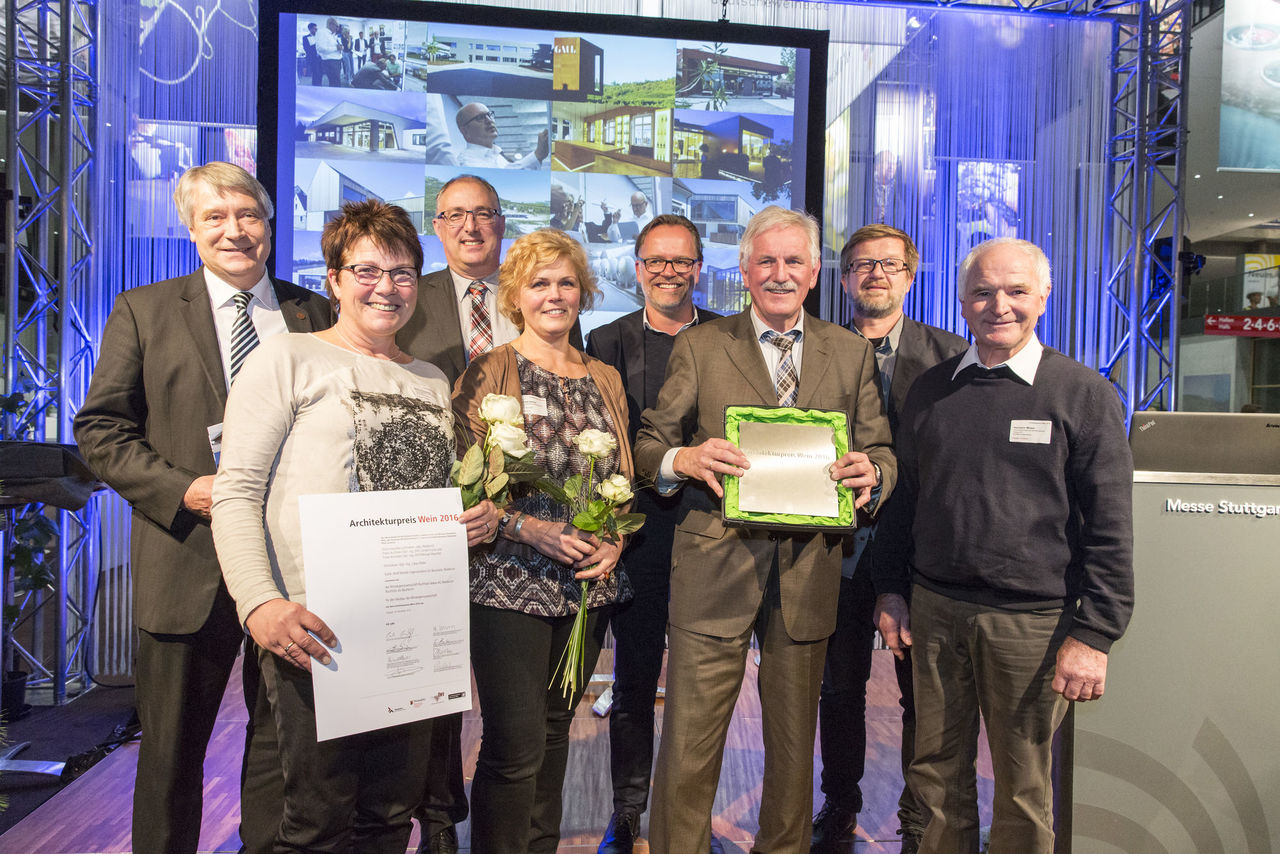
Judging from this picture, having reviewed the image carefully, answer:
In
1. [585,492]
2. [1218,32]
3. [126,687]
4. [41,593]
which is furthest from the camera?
[1218,32]

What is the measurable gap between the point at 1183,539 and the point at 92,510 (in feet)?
18.0

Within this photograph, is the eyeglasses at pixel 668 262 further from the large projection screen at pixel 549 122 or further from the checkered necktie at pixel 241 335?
the large projection screen at pixel 549 122

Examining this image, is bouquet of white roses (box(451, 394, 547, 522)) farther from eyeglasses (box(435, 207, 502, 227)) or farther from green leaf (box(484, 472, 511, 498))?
eyeglasses (box(435, 207, 502, 227))

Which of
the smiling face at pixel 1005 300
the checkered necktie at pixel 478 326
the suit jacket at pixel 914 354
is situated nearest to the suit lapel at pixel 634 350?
the checkered necktie at pixel 478 326

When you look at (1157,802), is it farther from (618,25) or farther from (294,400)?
(618,25)

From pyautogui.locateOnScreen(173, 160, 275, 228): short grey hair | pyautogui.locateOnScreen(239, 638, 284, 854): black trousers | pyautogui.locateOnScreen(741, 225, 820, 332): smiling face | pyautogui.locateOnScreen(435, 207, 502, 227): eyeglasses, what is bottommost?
pyautogui.locateOnScreen(239, 638, 284, 854): black trousers

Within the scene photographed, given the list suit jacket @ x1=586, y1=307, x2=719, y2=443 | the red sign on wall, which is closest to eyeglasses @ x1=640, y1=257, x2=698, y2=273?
suit jacket @ x1=586, y1=307, x2=719, y2=443

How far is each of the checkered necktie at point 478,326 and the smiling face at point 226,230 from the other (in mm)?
771

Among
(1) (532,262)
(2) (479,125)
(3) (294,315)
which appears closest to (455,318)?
(3) (294,315)

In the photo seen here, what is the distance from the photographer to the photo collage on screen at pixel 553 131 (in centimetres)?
495

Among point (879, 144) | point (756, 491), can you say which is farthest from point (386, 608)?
point (879, 144)

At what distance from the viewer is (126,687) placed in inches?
197

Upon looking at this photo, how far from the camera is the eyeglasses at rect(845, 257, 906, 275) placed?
3.12m

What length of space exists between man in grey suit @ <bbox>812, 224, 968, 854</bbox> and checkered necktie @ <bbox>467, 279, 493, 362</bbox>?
4.38 feet
